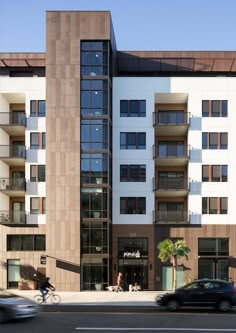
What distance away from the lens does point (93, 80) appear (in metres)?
45.6

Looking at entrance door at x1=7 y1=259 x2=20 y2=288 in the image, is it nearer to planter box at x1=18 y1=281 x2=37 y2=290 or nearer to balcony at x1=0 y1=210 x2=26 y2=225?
planter box at x1=18 y1=281 x2=37 y2=290

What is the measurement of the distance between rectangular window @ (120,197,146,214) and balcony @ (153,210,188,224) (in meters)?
1.23

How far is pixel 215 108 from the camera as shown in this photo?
156ft

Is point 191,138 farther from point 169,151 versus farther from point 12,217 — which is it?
point 12,217

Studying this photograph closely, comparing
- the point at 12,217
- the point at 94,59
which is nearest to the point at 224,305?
the point at 12,217

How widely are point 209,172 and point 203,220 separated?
4.21 metres

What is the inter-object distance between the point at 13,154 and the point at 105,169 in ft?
28.2

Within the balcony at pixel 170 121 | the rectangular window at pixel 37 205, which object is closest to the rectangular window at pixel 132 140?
the balcony at pixel 170 121

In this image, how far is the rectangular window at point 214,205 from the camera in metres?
46.8

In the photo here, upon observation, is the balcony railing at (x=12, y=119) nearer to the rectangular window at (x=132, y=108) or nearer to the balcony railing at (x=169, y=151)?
the rectangular window at (x=132, y=108)

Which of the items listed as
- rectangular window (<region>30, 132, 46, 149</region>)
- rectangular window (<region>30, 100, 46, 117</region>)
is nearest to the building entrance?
rectangular window (<region>30, 132, 46, 149</region>)

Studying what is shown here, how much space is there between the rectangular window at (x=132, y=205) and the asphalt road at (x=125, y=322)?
68.2 feet

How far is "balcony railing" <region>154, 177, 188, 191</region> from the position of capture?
47219 mm

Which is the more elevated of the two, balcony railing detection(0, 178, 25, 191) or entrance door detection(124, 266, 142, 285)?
balcony railing detection(0, 178, 25, 191)
